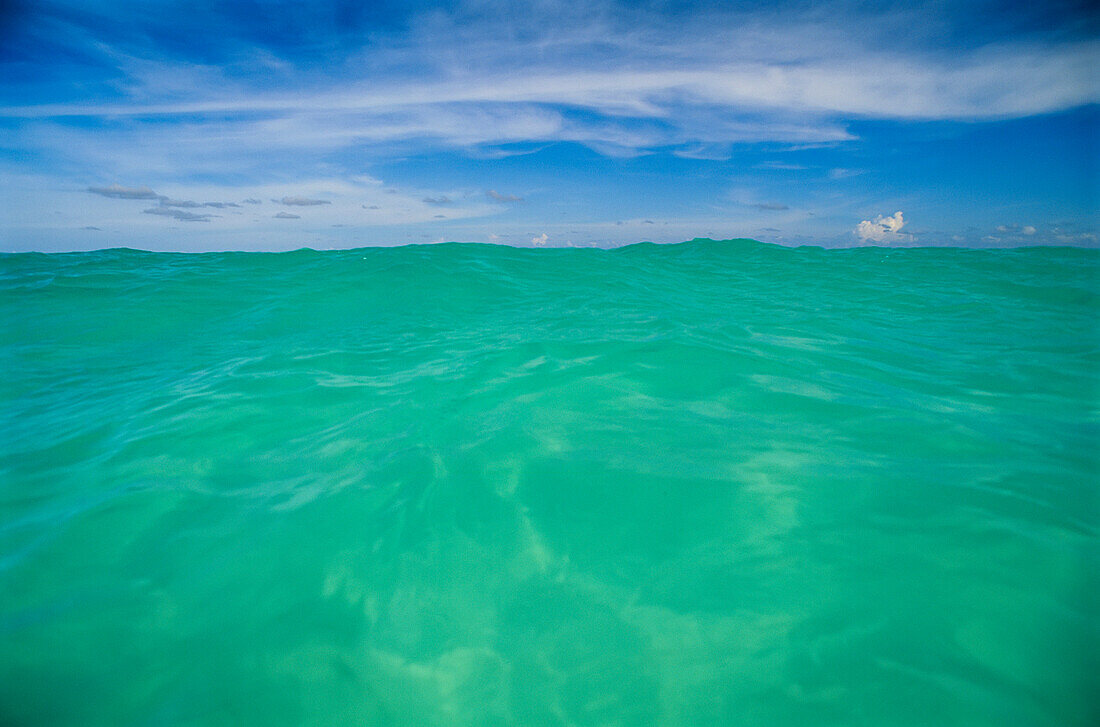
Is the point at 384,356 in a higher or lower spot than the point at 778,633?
higher

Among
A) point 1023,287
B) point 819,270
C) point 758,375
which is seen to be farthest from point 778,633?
point 819,270

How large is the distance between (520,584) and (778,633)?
121 centimetres

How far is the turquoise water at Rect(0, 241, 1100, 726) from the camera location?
5.91 ft

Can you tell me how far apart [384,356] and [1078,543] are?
6.37m

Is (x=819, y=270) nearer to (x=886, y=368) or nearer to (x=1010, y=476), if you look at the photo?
(x=886, y=368)

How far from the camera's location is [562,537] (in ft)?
8.38

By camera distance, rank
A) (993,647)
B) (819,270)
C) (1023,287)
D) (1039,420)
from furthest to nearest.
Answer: (819,270) < (1023,287) < (1039,420) < (993,647)

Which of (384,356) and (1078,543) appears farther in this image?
(384,356)

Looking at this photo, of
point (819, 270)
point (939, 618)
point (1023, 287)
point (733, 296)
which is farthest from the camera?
point (819, 270)

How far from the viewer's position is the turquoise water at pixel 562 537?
1.80 meters

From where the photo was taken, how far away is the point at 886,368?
501 centimetres

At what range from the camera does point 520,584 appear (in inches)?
89.7

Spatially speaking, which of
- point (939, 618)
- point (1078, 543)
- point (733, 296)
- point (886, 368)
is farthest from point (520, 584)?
point (733, 296)

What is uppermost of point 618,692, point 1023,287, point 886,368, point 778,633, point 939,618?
point 1023,287
